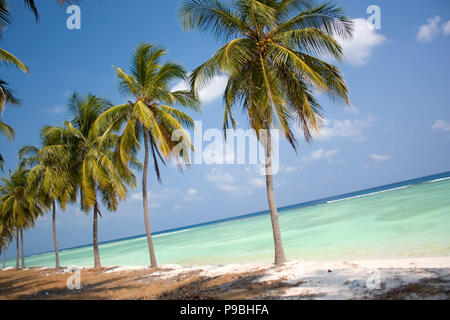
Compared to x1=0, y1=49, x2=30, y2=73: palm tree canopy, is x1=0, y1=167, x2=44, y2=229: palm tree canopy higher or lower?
x1=0, y1=49, x2=30, y2=73: palm tree canopy

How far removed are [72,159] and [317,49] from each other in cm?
1309

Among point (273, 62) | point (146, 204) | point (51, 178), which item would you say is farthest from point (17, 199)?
point (273, 62)

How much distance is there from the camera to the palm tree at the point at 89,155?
13773 millimetres

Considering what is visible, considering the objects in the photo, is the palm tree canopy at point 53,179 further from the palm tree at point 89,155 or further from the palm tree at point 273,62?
the palm tree at point 273,62

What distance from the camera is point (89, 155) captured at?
14.0 metres

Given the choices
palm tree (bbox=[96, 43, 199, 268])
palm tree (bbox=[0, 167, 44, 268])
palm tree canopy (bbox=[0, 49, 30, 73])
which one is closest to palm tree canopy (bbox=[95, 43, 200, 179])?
palm tree (bbox=[96, 43, 199, 268])

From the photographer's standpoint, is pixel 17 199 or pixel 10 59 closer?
pixel 10 59

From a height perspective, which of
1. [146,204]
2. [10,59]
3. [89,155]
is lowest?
[146,204]

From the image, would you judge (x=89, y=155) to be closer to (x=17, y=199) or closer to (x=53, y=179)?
(x=53, y=179)


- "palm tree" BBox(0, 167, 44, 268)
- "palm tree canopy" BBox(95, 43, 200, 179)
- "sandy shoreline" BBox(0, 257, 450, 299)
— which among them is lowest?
"sandy shoreline" BBox(0, 257, 450, 299)

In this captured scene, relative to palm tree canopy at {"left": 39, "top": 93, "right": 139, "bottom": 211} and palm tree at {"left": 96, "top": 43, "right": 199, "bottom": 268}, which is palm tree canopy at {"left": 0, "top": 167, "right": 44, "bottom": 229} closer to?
palm tree canopy at {"left": 39, "top": 93, "right": 139, "bottom": 211}

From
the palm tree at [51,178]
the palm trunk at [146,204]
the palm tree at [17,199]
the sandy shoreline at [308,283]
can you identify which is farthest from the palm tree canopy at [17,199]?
the sandy shoreline at [308,283]

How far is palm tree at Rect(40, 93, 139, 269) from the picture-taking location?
13.8 meters
